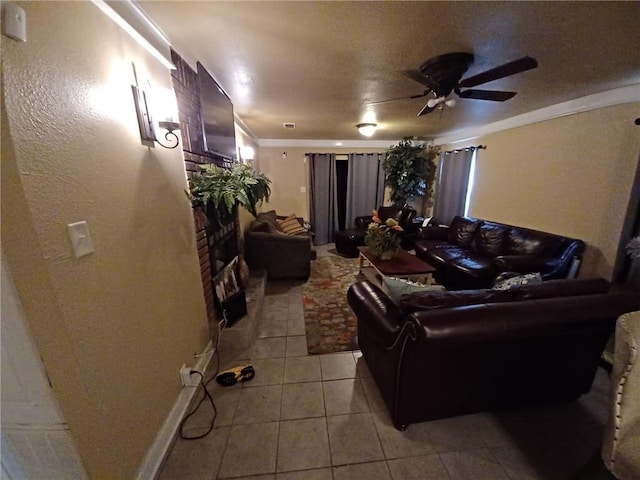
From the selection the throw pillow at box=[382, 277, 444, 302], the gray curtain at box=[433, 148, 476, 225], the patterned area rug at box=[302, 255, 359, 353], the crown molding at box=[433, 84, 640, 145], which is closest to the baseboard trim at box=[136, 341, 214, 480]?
the patterned area rug at box=[302, 255, 359, 353]

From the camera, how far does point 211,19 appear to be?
1.31 meters

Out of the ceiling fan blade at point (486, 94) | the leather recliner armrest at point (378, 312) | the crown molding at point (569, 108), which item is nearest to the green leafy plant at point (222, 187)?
the leather recliner armrest at point (378, 312)

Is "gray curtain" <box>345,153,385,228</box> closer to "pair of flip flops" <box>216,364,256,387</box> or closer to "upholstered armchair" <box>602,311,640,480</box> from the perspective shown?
"pair of flip flops" <box>216,364,256,387</box>

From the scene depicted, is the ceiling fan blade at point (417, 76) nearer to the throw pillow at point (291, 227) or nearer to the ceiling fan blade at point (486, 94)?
the ceiling fan blade at point (486, 94)

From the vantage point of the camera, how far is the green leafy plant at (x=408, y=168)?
4852mm

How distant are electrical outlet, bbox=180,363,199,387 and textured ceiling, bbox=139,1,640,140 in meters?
2.08

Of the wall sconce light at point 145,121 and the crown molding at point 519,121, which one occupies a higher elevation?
the crown molding at point 519,121

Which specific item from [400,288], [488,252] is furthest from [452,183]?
[400,288]

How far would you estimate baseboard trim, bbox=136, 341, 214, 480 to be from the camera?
1.21m

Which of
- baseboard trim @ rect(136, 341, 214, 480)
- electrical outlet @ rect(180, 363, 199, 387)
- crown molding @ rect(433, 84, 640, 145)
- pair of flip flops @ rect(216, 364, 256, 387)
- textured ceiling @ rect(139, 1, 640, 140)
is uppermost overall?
textured ceiling @ rect(139, 1, 640, 140)

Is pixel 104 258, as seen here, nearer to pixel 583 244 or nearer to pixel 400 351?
pixel 400 351

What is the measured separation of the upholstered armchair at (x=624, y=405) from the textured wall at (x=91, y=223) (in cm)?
198

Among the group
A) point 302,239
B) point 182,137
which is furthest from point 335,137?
point 182,137

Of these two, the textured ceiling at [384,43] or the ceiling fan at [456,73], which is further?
the ceiling fan at [456,73]
